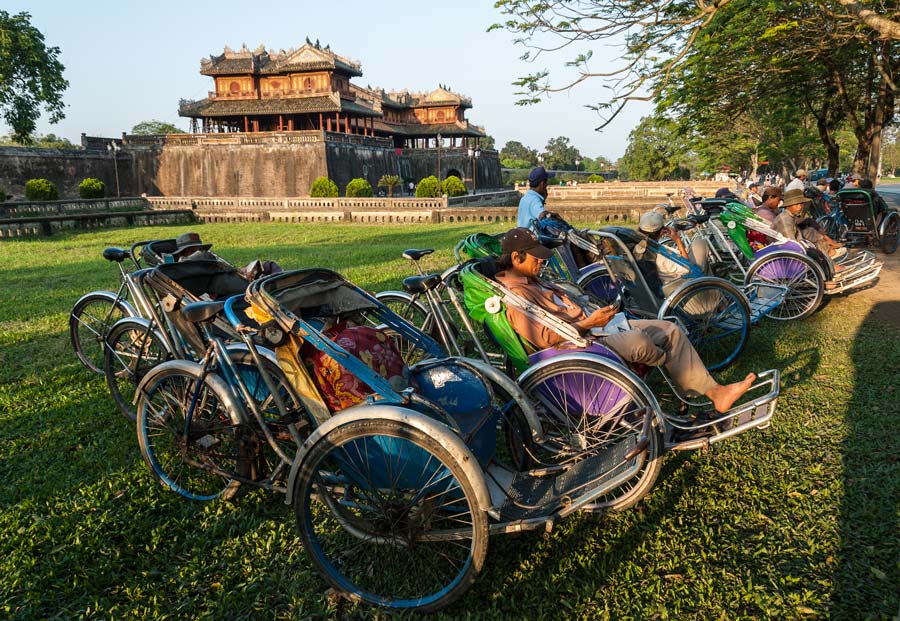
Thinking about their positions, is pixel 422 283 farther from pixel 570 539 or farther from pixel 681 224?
pixel 681 224

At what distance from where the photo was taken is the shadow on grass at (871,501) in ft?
7.48

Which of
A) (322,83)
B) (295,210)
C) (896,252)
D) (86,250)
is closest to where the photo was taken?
(896,252)

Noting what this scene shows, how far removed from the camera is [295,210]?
947 inches

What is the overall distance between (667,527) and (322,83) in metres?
39.1

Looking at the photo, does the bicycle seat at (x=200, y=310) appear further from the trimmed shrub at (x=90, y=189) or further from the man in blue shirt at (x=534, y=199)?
the trimmed shrub at (x=90, y=189)

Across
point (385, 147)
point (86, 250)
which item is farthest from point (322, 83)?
point (86, 250)

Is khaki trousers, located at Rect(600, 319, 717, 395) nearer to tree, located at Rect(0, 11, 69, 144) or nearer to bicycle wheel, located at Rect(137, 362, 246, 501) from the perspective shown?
bicycle wheel, located at Rect(137, 362, 246, 501)

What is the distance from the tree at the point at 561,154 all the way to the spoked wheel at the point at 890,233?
66790 millimetres

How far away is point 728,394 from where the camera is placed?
315 centimetres

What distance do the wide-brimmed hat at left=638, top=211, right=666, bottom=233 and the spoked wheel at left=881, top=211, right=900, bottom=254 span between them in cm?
816

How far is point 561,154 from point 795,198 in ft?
280

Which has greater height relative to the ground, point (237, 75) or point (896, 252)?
point (237, 75)

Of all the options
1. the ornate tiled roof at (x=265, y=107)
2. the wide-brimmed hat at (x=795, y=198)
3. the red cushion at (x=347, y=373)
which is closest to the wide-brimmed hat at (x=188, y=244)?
the red cushion at (x=347, y=373)

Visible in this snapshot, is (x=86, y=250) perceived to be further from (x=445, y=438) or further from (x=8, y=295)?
(x=445, y=438)
